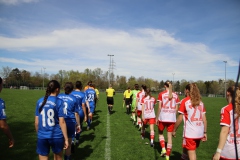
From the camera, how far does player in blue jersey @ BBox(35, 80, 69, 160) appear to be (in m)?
3.72

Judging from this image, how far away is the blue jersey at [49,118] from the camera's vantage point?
12.2 ft

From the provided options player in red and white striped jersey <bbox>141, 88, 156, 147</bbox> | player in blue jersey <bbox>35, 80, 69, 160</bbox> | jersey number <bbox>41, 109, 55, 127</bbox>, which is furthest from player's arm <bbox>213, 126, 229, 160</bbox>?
player in red and white striped jersey <bbox>141, 88, 156, 147</bbox>

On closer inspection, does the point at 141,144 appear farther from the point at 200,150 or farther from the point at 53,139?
the point at 53,139

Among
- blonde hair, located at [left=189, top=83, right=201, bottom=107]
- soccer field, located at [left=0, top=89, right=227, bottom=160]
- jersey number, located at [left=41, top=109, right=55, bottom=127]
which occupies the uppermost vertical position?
blonde hair, located at [left=189, top=83, right=201, bottom=107]

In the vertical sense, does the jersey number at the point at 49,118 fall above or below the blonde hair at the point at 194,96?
below

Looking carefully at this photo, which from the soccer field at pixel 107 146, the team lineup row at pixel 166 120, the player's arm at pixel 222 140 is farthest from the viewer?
the soccer field at pixel 107 146

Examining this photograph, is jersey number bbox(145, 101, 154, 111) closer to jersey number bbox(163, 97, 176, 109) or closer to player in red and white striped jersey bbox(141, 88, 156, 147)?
player in red and white striped jersey bbox(141, 88, 156, 147)

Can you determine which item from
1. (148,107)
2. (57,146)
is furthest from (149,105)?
(57,146)

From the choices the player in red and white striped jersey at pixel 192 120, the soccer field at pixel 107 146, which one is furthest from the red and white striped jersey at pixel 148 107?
the player in red and white striped jersey at pixel 192 120

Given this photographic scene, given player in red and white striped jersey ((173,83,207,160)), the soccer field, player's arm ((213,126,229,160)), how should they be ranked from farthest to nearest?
1. the soccer field
2. player in red and white striped jersey ((173,83,207,160))
3. player's arm ((213,126,229,160))

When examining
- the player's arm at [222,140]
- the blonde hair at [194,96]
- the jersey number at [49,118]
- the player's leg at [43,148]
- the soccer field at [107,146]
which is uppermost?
the blonde hair at [194,96]

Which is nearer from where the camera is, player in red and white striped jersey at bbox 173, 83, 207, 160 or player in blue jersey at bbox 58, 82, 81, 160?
player in red and white striped jersey at bbox 173, 83, 207, 160

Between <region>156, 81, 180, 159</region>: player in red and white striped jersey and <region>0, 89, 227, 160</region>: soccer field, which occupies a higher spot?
<region>156, 81, 180, 159</region>: player in red and white striped jersey

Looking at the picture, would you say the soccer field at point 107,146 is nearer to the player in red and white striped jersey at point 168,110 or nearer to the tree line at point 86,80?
the player in red and white striped jersey at point 168,110
